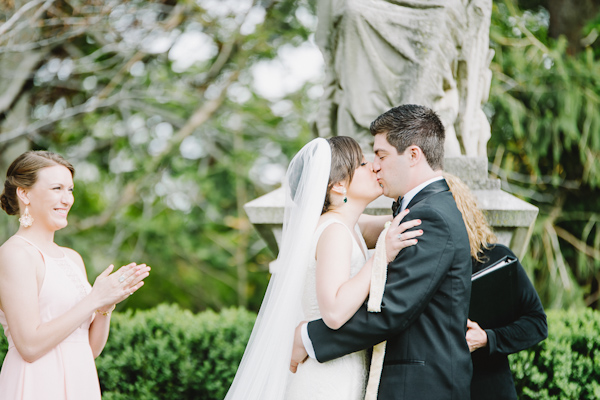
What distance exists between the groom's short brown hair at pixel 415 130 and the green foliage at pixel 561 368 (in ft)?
6.58

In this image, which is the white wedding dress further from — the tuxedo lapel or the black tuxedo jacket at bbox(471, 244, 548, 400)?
the black tuxedo jacket at bbox(471, 244, 548, 400)

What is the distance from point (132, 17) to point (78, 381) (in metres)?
6.10

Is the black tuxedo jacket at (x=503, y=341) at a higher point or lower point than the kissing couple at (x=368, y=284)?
lower

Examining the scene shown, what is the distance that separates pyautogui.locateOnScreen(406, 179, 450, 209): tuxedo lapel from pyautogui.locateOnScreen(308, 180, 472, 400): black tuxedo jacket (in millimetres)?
57

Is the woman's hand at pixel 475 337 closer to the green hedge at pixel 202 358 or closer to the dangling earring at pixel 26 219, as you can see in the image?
the green hedge at pixel 202 358

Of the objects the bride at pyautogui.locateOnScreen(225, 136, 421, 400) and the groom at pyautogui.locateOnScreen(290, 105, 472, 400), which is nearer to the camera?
the groom at pyautogui.locateOnScreen(290, 105, 472, 400)

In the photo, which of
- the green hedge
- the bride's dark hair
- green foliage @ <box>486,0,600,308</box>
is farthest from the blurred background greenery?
the bride's dark hair

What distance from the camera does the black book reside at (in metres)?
2.93

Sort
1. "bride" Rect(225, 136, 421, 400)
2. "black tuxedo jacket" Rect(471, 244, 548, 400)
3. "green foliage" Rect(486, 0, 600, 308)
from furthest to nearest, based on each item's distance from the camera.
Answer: "green foliage" Rect(486, 0, 600, 308), "black tuxedo jacket" Rect(471, 244, 548, 400), "bride" Rect(225, 136, 421, 400)

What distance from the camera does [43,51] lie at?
7848 millimetres

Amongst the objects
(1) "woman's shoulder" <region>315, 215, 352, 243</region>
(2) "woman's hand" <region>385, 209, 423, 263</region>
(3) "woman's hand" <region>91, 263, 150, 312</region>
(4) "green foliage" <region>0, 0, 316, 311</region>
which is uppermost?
(2) "woman's hand" <region>385, 209, 423, 263</region>

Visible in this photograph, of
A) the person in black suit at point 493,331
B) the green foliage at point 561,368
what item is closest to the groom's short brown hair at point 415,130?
the person in black suit at point 493,331

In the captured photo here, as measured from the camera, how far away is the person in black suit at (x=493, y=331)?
2.90 m

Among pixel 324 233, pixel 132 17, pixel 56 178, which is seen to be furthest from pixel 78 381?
pixel 132 17
